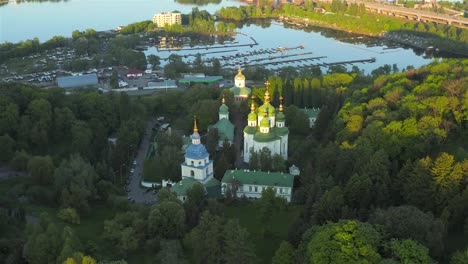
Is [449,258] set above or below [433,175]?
below

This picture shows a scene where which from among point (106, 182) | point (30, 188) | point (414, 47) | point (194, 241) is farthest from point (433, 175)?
point (414, 47)

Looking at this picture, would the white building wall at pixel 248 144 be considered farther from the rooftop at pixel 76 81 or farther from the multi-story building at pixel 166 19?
the multi-story building at pixel 166 19

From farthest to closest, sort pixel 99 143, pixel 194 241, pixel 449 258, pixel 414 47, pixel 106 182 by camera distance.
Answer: pixel 414 47 < pixel 99 143 < pixel 106 182 < pixel 194 241 < pixel 449 258

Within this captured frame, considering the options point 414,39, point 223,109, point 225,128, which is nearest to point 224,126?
point 225,128

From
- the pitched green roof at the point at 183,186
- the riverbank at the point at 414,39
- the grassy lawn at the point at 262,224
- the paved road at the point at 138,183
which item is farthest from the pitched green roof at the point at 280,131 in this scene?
the riverbank at the point at 414,39

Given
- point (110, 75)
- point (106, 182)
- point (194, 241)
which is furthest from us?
point (110, 75)

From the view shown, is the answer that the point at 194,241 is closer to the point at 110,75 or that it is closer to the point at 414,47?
the point at 110,75
